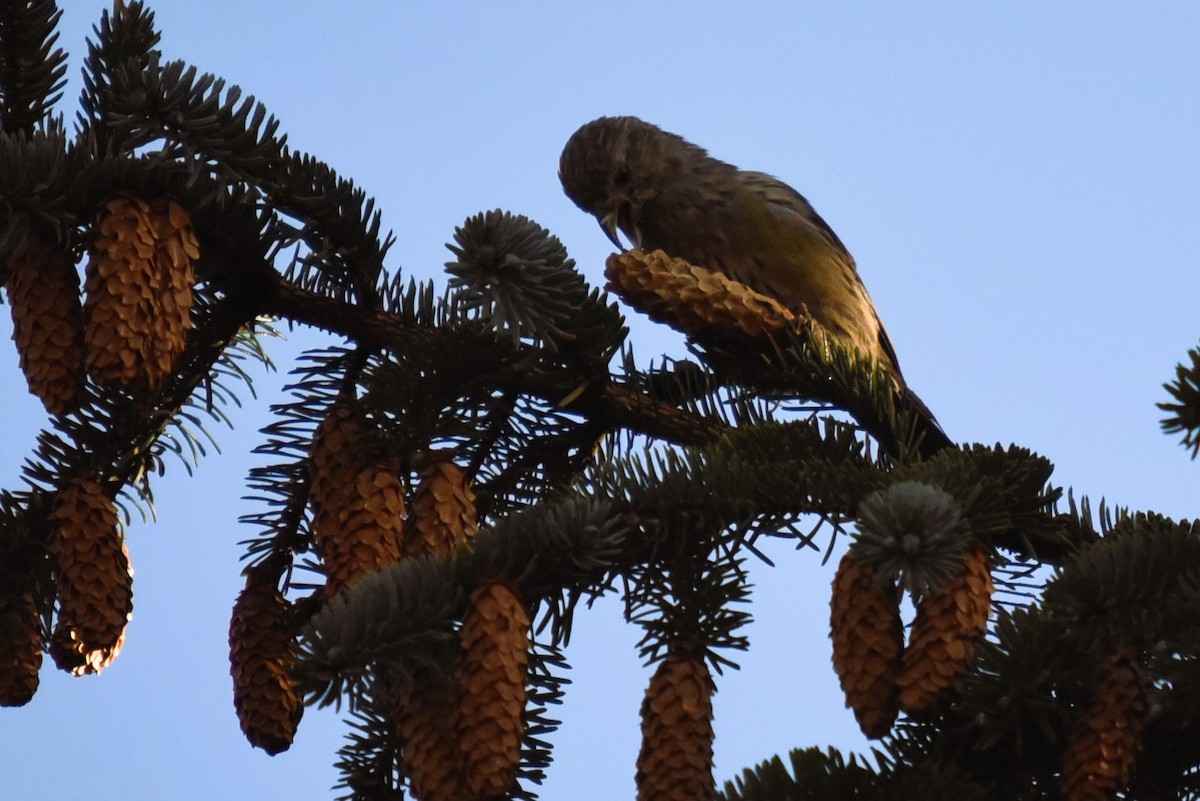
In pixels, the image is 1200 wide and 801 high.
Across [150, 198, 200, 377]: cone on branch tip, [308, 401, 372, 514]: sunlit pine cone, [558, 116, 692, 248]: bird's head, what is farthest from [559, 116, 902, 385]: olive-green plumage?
[150, 198, 200, 377]: cone on branch tip

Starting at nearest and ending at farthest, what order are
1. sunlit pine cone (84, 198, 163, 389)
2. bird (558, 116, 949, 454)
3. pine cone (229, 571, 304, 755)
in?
sunlit pine cone (84, 198, 163, 389) < pine cone (229, 571, 304, 755) < bird (558, 116, 949, 454)

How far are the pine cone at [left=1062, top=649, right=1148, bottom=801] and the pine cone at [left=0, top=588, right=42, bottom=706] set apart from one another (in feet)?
4.21

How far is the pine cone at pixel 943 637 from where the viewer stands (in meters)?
1.31

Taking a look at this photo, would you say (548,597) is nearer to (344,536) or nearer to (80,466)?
(344,536)

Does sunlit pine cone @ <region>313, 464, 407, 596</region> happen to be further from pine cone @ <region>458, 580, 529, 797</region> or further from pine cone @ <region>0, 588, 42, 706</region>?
pine cone @ <region>0, 588, 42, 706</region>

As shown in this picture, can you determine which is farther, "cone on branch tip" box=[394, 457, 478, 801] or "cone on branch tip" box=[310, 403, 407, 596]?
"cone on branch tip" box=[310, 403, 407, 596]

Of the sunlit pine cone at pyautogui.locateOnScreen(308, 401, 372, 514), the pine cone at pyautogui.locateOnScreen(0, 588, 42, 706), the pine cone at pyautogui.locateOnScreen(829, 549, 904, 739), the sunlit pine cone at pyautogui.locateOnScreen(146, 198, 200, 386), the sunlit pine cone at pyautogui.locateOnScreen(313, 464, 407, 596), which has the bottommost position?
the pine cone at pyautogui.locateOnScreen(829, 549, 904, 739)

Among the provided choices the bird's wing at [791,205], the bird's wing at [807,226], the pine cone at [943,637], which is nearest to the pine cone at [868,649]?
the pine cone at [943,637]

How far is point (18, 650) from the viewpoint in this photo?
67.8 inches

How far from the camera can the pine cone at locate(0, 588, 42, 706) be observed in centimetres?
171

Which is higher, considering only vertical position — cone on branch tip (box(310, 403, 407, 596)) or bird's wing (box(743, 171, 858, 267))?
bird's wing (box(743, 171, 858, 267))

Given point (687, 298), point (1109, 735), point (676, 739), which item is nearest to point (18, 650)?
point (676, 739)

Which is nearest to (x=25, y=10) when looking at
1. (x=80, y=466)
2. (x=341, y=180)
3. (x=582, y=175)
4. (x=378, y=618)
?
(x=341, y=180)

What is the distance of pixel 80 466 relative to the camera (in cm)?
189
